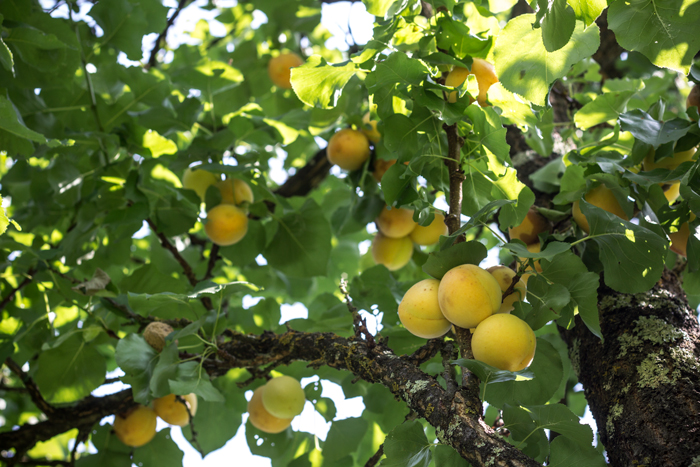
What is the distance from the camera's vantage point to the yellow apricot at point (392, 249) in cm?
200

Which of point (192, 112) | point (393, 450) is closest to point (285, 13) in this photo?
point (192, 112)

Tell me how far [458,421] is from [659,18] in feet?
2.86

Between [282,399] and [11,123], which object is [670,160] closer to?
[282,399]

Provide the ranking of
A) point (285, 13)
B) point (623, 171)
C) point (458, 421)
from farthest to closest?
1. point (285, 13)
2. point (623, 171)
3. point (458, 421)

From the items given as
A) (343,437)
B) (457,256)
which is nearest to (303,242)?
(343,437)

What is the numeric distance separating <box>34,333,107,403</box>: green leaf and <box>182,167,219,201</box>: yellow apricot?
0.68 meters

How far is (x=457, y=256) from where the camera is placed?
1123mm

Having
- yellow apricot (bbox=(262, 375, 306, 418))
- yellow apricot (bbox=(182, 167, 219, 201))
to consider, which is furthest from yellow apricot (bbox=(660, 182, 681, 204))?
yellow apricot (bbox=(182, 167, 219, 201))

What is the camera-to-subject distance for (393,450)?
1.01 metres

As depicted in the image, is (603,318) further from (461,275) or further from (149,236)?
(149,236)

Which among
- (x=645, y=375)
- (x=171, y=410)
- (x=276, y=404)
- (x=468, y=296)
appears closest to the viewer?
(x=468, y=296)

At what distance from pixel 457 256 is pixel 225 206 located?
1120 millimetres

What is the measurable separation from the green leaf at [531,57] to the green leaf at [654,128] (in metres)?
0.27

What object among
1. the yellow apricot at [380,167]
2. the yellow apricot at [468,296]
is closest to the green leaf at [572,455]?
the yellow apricot at [468,296]
